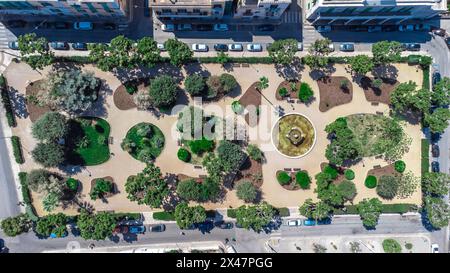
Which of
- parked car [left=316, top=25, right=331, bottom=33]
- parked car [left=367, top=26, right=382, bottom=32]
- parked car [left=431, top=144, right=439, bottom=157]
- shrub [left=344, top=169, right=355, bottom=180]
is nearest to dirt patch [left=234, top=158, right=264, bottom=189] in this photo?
shrub [left=344, top=169, right=355, bottom=180]

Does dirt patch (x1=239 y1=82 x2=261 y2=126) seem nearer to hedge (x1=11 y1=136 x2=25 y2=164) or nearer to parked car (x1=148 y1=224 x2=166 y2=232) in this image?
parked car (x1=148 y1=224 x2=166 y2=232)

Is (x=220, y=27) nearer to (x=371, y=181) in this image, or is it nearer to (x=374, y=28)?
(x=374, y=28)

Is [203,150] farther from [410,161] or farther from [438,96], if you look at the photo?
[438,96]

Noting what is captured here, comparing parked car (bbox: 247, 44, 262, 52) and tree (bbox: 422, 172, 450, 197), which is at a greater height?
parked car (bbox: 247, 44, 262, 52)

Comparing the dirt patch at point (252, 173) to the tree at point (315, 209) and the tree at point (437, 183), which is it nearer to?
the tree at point (315, 209)

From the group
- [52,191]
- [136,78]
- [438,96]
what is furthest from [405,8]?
[52,191]

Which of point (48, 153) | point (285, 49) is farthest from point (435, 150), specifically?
point (48, 153)

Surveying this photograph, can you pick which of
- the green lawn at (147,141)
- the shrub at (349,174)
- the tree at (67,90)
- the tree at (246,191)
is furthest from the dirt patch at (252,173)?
the tree at (67,90)
